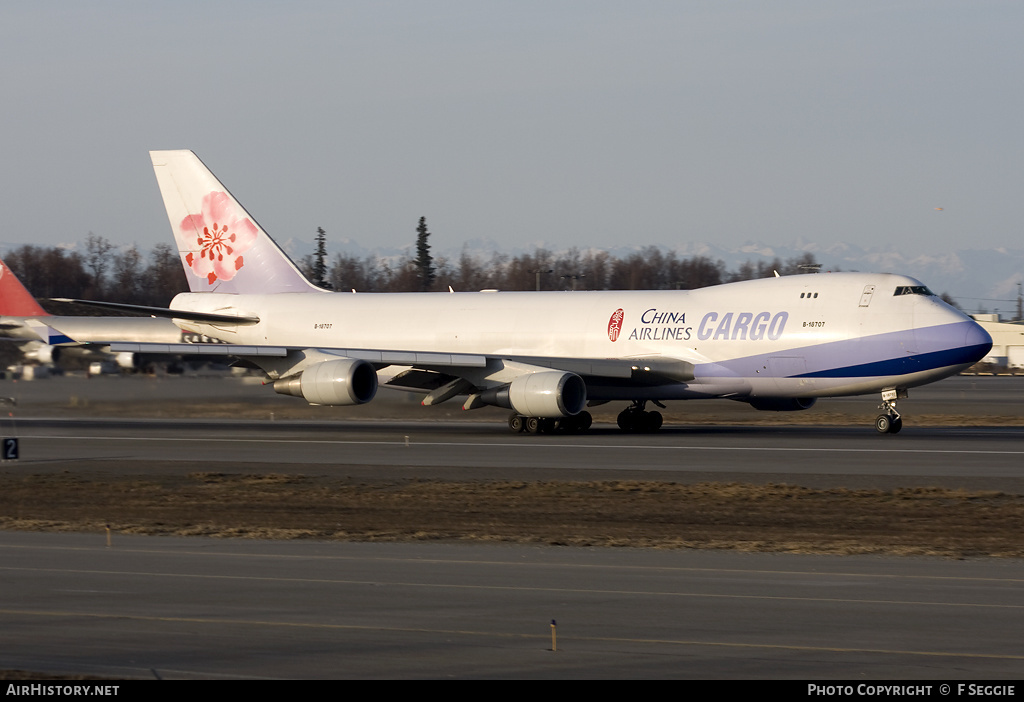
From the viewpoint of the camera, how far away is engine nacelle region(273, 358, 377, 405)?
104 ft

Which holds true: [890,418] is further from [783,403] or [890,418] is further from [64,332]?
[64,332]

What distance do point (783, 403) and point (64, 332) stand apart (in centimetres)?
2481

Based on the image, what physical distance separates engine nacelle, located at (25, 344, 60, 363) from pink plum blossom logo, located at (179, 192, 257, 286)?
6409 mm

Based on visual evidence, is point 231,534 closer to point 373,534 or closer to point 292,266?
point 373,534

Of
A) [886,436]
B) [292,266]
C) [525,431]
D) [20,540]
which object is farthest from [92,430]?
[886,436]

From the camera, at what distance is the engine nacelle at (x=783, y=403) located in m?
32.8

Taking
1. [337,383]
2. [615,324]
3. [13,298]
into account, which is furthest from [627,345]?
[13,298]

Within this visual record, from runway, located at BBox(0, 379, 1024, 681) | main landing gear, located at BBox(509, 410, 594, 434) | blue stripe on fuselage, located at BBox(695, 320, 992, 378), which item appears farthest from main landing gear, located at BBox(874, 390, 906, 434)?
runway, located at BBox(0, 379, 1024, 681)

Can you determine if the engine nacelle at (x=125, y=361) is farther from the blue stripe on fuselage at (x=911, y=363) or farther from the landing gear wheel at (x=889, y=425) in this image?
the landing gear wheel at (x=889, y=425)

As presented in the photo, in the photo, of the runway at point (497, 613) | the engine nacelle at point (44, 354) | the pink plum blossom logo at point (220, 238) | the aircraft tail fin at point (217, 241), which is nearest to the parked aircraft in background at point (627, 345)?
the aircraft tail fin at point (217, 241)

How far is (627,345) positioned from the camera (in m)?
32.9

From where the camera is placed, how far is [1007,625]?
953 centimetres

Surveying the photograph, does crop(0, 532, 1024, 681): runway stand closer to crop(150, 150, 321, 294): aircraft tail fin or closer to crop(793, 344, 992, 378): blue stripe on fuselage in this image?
crop(793, 344, 992, 378): blue stripe on fuselage
